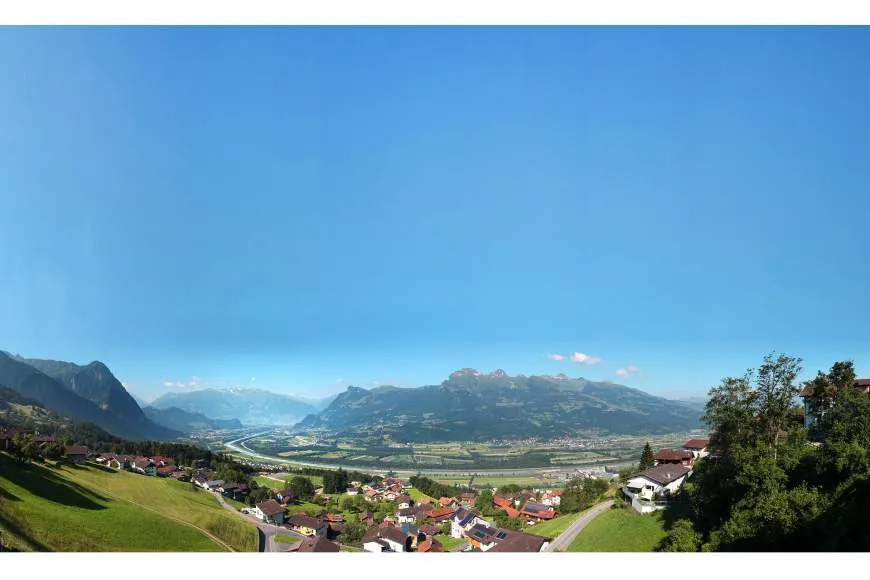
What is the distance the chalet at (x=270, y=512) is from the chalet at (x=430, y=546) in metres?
12.5

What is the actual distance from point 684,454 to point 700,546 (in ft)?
72.1

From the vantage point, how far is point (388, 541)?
28.8 meters

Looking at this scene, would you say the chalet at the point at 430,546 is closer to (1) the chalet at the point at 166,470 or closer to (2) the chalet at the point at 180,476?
(2) the chalet at the point at 180,476

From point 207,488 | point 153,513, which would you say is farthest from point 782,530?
point 207,488

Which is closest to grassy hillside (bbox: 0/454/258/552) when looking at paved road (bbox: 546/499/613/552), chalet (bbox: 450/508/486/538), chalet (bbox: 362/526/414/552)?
chalet (bbox: 362/526/414/552)

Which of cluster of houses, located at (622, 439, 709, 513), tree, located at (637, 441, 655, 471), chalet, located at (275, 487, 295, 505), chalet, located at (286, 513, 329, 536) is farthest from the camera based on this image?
chalet, located at (275, 487, 295, 505)

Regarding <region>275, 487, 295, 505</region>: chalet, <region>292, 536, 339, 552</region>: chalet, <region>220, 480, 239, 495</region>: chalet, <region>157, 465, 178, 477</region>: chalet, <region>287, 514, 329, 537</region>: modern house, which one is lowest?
<region>275, 487, 295, 505</region>: chalet

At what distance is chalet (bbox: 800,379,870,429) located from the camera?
19.2m

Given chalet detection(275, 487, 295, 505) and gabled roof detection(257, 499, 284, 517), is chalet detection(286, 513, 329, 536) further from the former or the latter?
chalet detection(275, 487, 295, 505)

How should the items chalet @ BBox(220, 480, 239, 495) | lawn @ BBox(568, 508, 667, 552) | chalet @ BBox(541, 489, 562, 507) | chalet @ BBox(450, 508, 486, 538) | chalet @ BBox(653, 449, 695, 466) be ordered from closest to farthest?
lawn @ BBox(568, 508, 667, 552), chalet @ BBox(653, 449, 695, 466), chalet @ BBox(450, 508, 486, 538), chalet @ BBox(541, 489, 562, 507), chalet @ BBox(220, 480, 239, 495)

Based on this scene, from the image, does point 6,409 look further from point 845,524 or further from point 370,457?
point 845,524

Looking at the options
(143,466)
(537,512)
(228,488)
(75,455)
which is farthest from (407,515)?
(143,466)

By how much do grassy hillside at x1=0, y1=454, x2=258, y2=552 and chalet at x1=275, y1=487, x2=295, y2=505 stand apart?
1225 cm

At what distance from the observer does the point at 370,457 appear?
391ft
